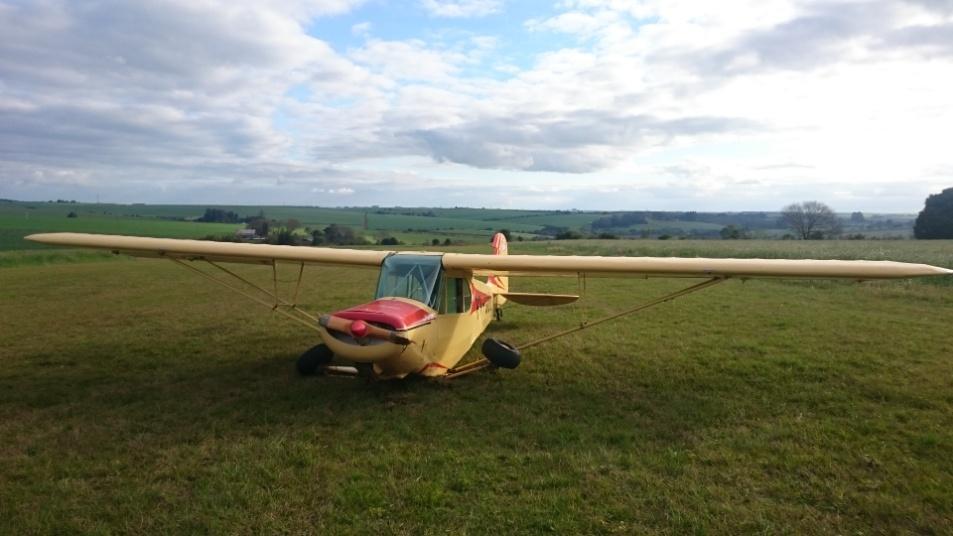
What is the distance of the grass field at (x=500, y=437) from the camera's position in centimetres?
443

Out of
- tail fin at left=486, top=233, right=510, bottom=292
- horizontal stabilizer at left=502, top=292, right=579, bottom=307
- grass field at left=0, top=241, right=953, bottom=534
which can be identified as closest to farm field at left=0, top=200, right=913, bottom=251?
tail fin at left=486, top=233, right=510, bottom=292

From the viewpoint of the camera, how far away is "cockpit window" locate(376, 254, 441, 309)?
7.48m

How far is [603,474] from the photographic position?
16.7 ft

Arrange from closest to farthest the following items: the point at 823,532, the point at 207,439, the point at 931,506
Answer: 1. the point at 823,532
2. the point at 931,506
3. the point at 207,439

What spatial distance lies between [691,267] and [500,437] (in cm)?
346

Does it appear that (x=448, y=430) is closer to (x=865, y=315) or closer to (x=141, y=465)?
(x=141, y=465)

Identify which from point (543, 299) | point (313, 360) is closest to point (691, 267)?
point (543, 299)

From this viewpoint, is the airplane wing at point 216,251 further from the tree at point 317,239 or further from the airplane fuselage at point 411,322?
the tree at point 317,239

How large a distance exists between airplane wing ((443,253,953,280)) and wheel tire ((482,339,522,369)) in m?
1.13

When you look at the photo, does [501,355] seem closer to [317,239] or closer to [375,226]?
[317,239]

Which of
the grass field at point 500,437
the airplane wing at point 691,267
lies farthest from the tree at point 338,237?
the airplane wing at point 691,267

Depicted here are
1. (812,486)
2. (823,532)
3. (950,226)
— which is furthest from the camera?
(950,226)

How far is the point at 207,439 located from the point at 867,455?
22.0ft

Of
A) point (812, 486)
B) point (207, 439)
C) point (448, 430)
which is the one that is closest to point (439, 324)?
point (448, 430)
